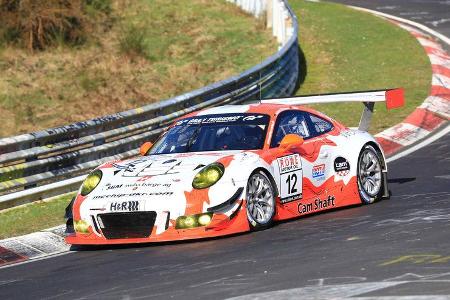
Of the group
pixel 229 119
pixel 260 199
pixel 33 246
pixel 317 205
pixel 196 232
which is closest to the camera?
pixel 196 232

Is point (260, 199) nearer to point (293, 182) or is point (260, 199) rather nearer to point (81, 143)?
point (293, 182)

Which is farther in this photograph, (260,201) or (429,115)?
(429,115)

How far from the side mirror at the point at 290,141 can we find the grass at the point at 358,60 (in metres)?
6.23

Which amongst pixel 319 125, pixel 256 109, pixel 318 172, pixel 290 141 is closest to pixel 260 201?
pixel 290 141

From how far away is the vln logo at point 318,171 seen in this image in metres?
12.0

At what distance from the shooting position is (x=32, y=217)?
12797 mm

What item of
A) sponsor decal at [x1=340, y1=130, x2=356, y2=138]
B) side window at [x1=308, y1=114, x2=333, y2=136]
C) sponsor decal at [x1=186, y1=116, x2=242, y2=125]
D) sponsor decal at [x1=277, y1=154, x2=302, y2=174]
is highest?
sponsor decal at [x1=186, y1=116, x2=242, y2=125]

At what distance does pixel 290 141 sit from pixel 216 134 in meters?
0.84

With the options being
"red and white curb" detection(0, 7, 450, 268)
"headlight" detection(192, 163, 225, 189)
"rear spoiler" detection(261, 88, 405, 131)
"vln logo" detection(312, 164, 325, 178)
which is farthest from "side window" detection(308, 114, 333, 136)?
"red and white curb" detection(0, 7, 450, 268)

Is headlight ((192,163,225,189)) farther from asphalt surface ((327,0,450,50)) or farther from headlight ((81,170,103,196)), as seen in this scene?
asphalt surface ((327,0,450,50))

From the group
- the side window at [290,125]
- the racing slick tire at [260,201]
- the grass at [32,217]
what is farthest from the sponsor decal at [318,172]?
the grass at [32,217]

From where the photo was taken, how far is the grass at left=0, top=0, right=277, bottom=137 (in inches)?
836

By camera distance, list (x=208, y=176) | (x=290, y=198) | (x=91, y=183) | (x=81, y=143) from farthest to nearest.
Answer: (x=81, y=143) < (x=290, y=198) < (x=91, y=183) < (x=208, y=176)

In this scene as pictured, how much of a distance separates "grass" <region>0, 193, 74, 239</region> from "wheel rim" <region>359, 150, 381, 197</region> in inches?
129
